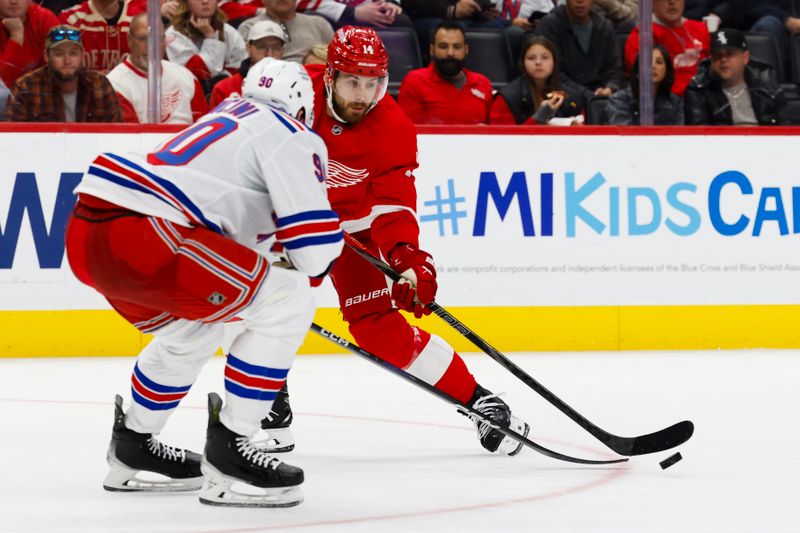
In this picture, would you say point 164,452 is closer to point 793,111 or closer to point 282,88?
point 282,88

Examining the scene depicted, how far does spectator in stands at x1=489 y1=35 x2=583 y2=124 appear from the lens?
5934 millimetres

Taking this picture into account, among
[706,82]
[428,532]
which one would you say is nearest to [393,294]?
[428,532]

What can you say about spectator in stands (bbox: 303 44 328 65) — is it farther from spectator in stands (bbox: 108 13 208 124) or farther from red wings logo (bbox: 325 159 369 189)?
red wings logo (bbox: 325 159 369 189)

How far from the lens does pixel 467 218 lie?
5.77 m

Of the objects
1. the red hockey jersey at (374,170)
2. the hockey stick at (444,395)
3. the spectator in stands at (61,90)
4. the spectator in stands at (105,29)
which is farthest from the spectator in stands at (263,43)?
the hockey stick at (444,395)

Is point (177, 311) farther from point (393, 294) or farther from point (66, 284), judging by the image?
point (66, 284)

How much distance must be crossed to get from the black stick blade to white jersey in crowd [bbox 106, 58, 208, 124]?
2.86 meters

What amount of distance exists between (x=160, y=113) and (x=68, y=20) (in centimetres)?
52

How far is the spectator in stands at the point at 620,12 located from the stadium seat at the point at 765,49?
64 centimetres

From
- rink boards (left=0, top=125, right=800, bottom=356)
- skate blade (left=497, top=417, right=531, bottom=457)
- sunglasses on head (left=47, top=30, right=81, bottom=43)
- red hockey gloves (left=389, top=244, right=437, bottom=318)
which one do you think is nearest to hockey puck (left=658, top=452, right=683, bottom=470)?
skate blade (left=497, top=417, right=531, bottom=457)

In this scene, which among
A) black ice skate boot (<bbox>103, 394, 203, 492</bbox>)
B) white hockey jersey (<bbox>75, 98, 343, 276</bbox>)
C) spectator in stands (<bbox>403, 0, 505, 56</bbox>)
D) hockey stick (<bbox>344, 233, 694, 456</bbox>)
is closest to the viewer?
white hockey jersey (<bbox>75, 98, 343, 276</bbox>)

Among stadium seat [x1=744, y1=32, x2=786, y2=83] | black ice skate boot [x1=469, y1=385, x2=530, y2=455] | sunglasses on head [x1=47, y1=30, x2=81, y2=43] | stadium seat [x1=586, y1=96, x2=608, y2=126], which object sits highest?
sunglasses on head [x1=47, y1=30, x2=81, y2=43]

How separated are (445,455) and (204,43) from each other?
2.80 metres

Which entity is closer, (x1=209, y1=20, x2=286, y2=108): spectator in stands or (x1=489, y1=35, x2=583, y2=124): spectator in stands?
(x1=209, y1=20, x2=286, y2=108): spectator in stands
